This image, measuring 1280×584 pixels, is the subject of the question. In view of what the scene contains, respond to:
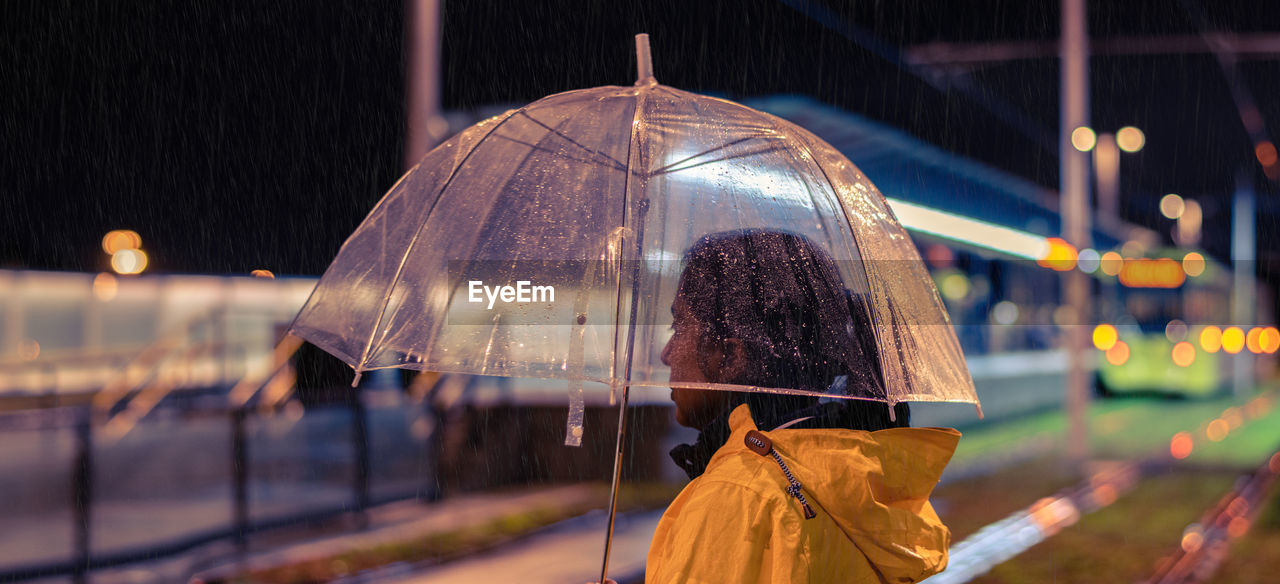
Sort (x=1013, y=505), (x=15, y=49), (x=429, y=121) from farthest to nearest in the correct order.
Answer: (x=15, y=49) < (x=1013, y=505) < (x=429, y=121)

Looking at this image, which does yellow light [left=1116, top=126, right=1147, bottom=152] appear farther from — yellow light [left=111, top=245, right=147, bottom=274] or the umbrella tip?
the umbrella tip

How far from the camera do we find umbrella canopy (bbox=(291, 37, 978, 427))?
2777mm

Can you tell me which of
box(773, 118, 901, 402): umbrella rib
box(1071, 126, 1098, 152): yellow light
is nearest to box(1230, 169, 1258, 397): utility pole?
box(1071, 126, 1098, 152): yellow light

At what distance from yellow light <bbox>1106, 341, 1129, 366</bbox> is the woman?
24.6 m

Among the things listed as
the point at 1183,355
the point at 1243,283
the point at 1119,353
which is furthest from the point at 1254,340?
the point at 1119,353

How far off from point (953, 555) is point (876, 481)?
6439 millimetres

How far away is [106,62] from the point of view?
2381cm

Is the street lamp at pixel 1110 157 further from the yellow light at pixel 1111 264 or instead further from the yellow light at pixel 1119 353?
the yellow light at pixel 1119 353

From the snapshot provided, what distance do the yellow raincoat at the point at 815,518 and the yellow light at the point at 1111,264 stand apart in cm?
2317

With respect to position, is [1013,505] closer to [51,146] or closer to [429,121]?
[429,121]

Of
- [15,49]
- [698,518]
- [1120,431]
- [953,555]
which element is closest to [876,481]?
[698,518]

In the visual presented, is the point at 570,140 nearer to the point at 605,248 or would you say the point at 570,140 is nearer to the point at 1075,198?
the point at 605,248

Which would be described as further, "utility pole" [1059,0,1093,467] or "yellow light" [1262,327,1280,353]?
"yellow light" [1262,327,1280,353]

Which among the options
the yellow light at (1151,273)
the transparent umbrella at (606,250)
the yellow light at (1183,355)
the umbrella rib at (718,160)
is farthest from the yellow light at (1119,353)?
the umbrella rib at (718,160)
